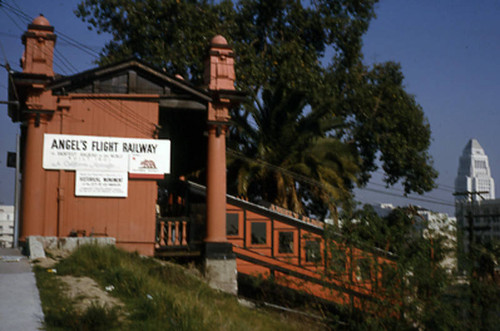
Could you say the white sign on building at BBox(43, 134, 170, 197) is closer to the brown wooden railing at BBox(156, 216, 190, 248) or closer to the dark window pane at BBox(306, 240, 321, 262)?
the brown wooden railing at BBox(156, 216, 190, 248)

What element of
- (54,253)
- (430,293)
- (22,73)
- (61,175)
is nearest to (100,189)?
(61,175)

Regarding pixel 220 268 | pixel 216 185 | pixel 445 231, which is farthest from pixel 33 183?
pixel 445 231

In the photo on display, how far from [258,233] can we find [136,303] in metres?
14.2

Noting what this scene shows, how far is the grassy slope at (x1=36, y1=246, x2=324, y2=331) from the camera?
8.98 metres

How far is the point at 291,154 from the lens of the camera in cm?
2642

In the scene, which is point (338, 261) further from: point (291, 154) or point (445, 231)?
point (291, 154)

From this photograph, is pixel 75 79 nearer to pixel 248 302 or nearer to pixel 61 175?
pixel 61 175

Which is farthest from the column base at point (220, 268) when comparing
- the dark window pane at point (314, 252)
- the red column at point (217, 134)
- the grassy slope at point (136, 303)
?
the dark window pane at point (314, 252)

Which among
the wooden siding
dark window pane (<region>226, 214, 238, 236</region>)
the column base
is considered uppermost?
the wooden siding

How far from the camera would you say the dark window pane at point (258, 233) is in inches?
951

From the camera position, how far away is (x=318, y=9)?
33.9 m

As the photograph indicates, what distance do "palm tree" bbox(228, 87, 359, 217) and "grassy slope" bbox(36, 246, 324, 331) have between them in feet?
40.0

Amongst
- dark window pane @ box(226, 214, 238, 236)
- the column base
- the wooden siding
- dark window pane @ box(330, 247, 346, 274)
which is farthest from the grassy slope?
dark window pane @ box(226, 214, 238, 236)

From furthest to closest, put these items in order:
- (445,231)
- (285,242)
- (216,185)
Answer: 1. (285,242)
2. (216,185)
3. (445,231)
